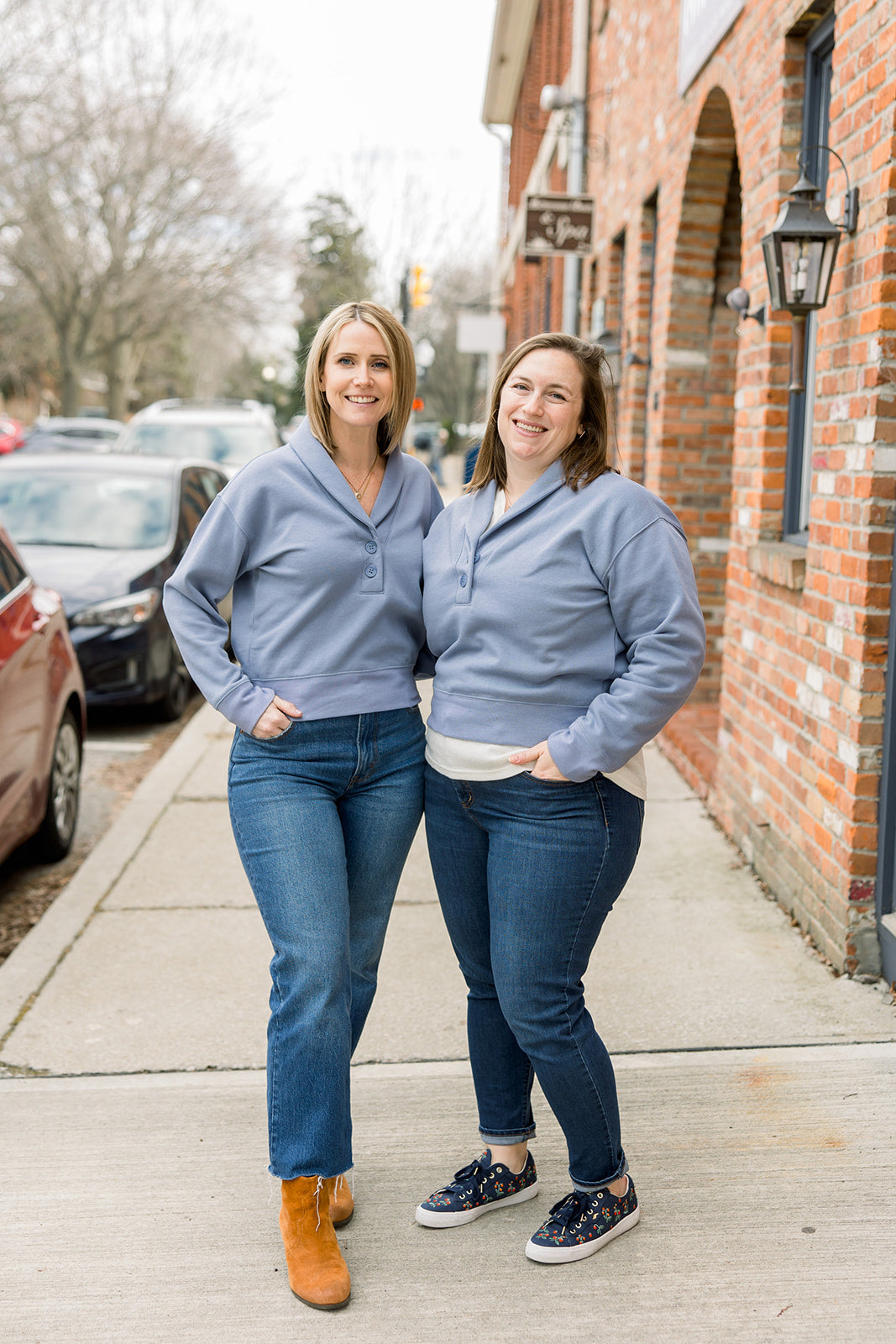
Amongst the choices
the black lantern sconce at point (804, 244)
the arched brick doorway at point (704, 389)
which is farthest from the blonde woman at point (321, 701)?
the arched brick doorway at point (704, 389)

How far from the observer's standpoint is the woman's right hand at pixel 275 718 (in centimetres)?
253

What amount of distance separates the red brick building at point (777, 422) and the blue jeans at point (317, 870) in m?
1.73

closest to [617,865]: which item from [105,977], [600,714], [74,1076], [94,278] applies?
[600,714]

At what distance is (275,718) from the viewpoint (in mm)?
2529

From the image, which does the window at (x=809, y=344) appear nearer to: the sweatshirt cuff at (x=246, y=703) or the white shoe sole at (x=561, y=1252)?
the sweatshirt cuff at (x=246, y=703)

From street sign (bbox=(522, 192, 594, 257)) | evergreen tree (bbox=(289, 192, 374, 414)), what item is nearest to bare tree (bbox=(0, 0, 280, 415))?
evergreen tree (bbox=(289, 192, 374, 414))

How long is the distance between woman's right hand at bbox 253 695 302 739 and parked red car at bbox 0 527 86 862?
7.71 feet

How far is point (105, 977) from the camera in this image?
4.09m

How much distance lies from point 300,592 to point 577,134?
362 inches

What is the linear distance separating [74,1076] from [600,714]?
196 centimetres

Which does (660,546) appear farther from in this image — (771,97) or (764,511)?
(771,97)

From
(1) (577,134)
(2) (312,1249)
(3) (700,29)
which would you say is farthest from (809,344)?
(1) (577,134)

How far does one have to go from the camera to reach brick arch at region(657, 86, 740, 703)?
21.9 ft

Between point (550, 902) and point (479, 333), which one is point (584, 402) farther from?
point (479, 333)
